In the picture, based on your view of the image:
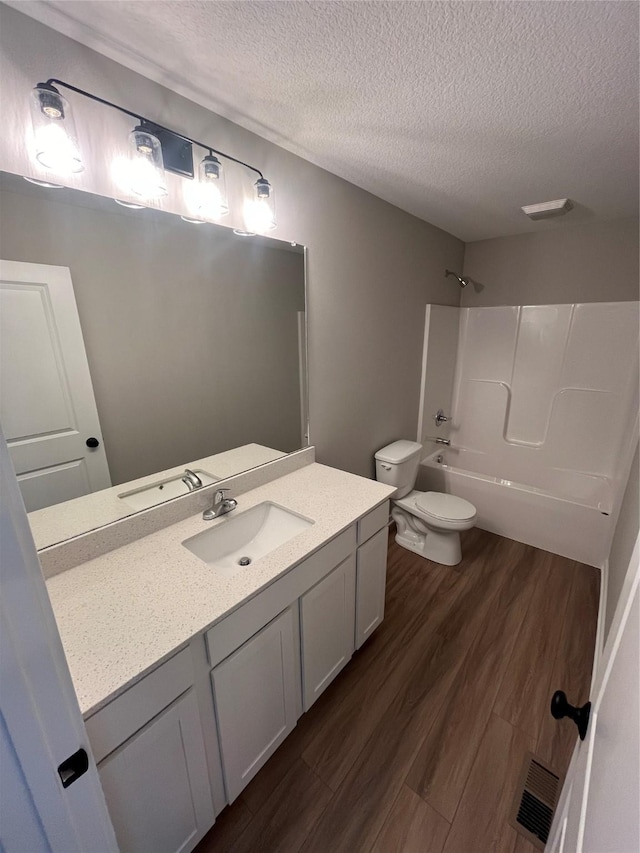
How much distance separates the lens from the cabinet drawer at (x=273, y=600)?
1.00 m

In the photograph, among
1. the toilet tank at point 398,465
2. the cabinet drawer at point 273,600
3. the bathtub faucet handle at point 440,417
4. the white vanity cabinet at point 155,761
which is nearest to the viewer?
the white vanity cabinet at point 155,761

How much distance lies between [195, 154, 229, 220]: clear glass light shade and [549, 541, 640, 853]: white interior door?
1599mm

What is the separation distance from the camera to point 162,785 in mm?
918

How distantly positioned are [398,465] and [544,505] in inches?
42.8

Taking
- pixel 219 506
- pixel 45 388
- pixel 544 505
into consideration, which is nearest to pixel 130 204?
pixel 45 388

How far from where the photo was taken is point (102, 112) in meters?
1.04

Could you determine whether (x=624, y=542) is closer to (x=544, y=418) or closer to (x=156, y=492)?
(x=544, y=418)

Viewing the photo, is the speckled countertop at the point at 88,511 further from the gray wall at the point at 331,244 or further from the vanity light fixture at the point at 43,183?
the vanity light fixture at the point at 43,183

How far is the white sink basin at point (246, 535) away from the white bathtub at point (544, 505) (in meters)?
1.78

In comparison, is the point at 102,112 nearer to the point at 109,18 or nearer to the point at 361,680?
the point at 109,18

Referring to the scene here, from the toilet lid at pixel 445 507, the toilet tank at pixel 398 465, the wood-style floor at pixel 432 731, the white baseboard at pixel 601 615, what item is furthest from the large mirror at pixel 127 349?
the white baseboard at pixel 601 615

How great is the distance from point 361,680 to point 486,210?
281 cm

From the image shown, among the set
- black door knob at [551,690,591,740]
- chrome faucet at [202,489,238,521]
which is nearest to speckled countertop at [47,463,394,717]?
chrome faucet at [202,489,238,521]

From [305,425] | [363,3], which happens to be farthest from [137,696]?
[363,3]
